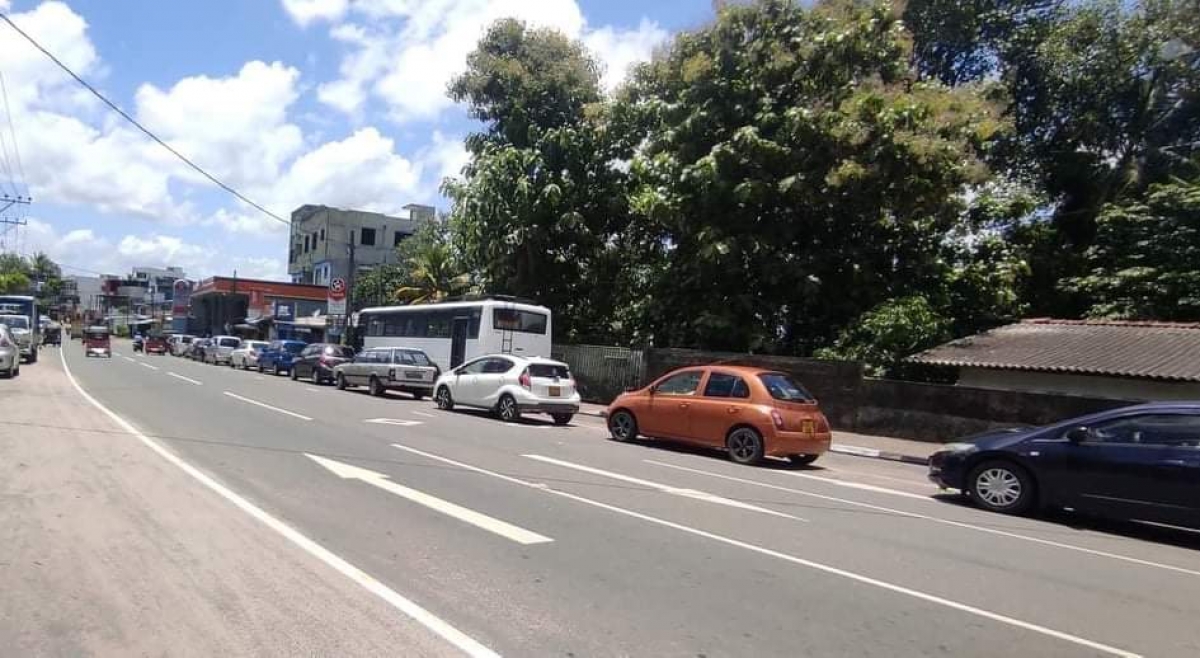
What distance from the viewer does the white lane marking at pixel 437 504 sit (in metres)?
6.97

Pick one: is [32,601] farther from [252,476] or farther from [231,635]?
[252,476]

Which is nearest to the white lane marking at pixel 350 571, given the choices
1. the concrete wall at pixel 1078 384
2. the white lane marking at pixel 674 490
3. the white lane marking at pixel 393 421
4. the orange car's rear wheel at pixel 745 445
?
the white lane marking at pixel 674 490

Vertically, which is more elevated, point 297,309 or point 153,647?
point 297,309

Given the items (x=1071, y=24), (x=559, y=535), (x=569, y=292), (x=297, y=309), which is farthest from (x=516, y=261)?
(x=297, y=309)

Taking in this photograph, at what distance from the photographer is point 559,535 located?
7062 mm

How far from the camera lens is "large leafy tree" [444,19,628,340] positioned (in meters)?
28.6

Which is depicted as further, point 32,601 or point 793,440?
point 793,440

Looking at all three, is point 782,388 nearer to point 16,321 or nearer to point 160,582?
point 160,582

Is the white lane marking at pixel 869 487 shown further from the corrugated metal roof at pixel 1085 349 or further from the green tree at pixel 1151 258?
the green tree at pixel 1151 258

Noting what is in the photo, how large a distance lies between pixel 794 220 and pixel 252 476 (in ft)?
55.3

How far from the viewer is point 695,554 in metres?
6.65

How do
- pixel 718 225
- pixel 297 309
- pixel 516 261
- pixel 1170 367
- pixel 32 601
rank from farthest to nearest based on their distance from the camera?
pixel 297 309, pixel 516 261, pixel 718 225, pixel 1170 367, pixel 32 601

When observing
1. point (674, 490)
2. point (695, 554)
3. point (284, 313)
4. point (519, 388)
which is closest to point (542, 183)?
point (519, 388)

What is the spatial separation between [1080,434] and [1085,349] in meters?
9.72
